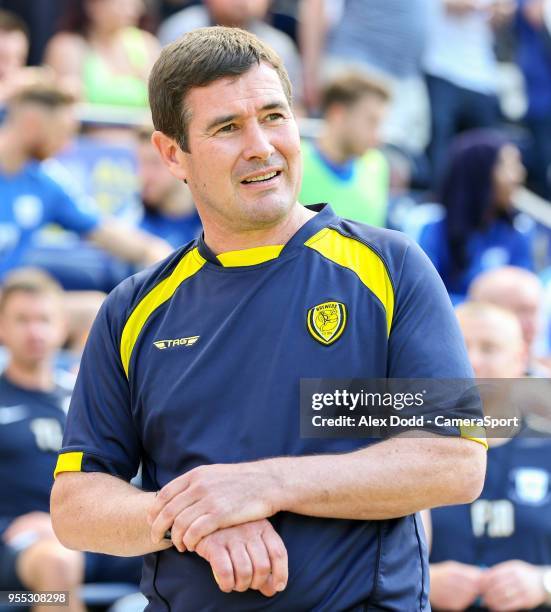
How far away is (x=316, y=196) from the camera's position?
7.56 meters

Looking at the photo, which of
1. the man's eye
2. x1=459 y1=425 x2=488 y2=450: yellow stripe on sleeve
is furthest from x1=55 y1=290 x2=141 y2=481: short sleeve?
x1=459 y1=425 x2=488 y2=450: yellow stripe on sleeve

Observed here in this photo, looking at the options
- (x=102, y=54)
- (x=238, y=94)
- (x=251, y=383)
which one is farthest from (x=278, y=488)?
(x=102, y=54)

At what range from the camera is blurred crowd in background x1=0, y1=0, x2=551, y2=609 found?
664 centimetres

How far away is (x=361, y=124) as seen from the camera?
762 centimetres

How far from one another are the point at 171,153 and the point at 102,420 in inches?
24.9

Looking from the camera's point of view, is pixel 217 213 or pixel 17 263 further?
pixel 17 263

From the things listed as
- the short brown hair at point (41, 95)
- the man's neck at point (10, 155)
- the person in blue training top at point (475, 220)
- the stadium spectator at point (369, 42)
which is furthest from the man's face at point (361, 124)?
the man's neck at point (10, 155)

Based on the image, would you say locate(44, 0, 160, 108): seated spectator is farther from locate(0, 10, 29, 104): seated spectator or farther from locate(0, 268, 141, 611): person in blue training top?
locate(0, 268, 141, 611): person in blue training top

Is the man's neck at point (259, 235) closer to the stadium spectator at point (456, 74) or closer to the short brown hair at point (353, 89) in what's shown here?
the short brown hair at point (353, 89)

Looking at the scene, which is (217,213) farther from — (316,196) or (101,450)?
(316,196)

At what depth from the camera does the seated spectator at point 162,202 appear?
698 cm

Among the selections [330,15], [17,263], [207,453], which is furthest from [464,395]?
[330,15]

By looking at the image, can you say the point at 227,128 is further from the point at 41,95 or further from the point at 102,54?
the point at 102,54

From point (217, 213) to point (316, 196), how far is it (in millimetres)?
5121
